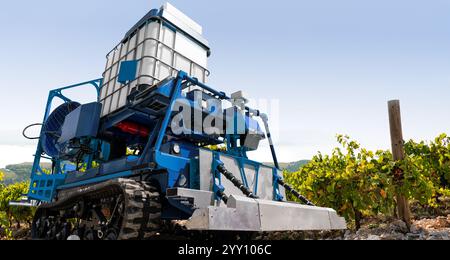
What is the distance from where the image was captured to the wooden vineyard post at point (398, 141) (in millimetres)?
8597

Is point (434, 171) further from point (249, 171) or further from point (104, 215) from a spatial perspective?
point (104, 215)

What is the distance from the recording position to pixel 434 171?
12.1 metres

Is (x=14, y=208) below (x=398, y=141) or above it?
below

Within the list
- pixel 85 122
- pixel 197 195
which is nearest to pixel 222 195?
pixel 197 195

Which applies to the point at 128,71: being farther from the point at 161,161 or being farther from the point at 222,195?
the point at 222,195

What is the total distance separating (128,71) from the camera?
287 inches

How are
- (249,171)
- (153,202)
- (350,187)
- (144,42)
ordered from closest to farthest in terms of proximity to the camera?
(153,202) < (249,171) < (144,42) < (350,187)

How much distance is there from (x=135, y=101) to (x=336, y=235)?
22.5 ft

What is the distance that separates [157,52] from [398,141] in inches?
257

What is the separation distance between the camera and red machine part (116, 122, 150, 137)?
24.8 feet

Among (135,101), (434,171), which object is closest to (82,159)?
(135,101)

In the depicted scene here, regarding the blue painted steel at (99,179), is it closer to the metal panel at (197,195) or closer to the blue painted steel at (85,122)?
the blue painted steel at (85,122)

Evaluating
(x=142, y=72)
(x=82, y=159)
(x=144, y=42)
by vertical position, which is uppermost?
(x=144, y=42)

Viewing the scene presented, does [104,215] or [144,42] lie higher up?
[144,42]
